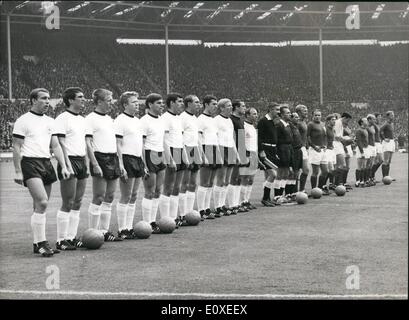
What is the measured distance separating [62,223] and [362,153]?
1111 centimetres

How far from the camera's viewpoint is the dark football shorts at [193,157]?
35.7ft

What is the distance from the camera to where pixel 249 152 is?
1277cm

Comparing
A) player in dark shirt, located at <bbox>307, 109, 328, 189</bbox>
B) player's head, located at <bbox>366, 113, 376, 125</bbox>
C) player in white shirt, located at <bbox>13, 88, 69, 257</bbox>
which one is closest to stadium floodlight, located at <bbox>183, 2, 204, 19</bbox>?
player's head, located at <bbox>366, 113, 376, 125</bbox>

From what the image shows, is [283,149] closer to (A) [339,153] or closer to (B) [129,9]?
(A) [339,153]

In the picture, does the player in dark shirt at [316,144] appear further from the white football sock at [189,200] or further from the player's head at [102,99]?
the player's head at [102,99]

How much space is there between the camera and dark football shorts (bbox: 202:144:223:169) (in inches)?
456

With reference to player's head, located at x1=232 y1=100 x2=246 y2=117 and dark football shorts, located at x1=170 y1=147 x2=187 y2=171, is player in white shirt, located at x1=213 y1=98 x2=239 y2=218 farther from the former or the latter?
dark football shorts, located at x1=170 y1=147 x2=187 y2=171

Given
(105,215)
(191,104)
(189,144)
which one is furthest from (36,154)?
(191,104)

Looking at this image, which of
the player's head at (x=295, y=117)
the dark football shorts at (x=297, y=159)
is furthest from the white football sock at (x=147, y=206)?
the player's head at (x=295, y=117)

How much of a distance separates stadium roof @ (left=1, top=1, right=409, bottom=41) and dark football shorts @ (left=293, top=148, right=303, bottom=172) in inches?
1073

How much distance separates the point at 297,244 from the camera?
8.67 m

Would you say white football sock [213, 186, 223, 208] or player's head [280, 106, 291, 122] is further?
player's head [280, 106, 291, 122]
